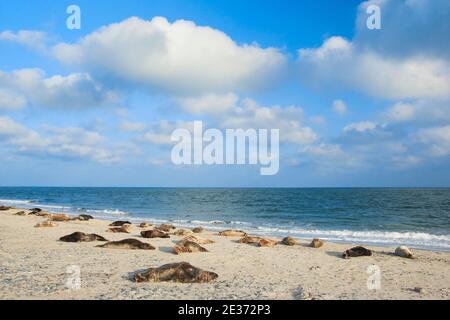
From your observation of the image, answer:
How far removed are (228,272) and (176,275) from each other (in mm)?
2141

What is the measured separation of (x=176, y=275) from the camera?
9.64 meters

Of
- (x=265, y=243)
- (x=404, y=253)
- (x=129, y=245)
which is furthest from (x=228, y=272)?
(x=404, y=253)

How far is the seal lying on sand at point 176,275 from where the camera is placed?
9539mm

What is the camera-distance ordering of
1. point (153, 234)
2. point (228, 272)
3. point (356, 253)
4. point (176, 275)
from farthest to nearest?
1. point (153, 234)
2. point (356, 253)
3. point (228, 272)
4. point (176, 275)

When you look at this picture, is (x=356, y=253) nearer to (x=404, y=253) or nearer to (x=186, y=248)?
(x=404, y=253)

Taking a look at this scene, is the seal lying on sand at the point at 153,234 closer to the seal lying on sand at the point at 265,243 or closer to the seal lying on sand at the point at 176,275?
the seal lying on sand at the point at 265,243

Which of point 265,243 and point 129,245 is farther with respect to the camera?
point 265,243

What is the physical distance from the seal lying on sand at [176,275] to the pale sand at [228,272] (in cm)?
30

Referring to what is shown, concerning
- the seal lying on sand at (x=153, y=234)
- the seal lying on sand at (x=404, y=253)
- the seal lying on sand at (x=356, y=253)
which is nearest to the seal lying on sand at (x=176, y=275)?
the seal lying on sand at (x=356, y=253)

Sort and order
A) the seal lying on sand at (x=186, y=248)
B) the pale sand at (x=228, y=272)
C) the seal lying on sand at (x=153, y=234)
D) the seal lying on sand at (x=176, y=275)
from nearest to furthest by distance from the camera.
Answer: the pale sand at (x=228, y=272) < the seal lying on sand at (x=176, y=275) < the seal lying on sand at (x=186, y=248) < the seal lying on sand at (x=153, y=234)

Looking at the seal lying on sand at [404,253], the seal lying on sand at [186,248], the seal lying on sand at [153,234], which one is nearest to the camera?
the seal lying on sand at [186,248]

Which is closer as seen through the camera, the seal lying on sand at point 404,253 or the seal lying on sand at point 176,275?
the seal lying on sand at point 176,275
